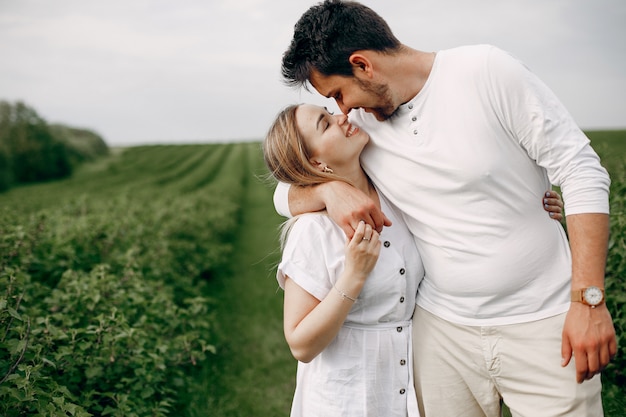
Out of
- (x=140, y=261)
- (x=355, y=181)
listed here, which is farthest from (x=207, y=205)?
(x=355, y=181)

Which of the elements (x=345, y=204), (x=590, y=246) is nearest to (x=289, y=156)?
(x=345, y=204)

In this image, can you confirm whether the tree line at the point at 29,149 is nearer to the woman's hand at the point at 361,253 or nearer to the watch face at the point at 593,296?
the woman's hand at the point at 361,253

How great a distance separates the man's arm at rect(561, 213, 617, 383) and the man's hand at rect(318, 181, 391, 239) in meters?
0.78

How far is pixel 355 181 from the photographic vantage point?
2668 mm

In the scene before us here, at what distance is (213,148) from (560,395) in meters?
60.5

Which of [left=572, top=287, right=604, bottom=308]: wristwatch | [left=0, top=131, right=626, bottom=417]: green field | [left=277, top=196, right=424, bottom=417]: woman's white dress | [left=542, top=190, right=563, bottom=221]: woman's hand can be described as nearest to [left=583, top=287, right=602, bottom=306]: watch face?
[left=572, top=287, right=604, bottom=308]: wristwatch

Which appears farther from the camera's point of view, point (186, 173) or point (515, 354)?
point (186, 173)

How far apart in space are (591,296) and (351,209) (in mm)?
970

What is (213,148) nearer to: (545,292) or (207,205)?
(207,205)

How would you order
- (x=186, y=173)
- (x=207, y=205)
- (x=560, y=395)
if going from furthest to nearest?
(x=186, y=173) < (x=207, y=205) < (x=560, y=395)

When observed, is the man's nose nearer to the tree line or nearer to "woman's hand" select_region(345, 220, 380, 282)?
"woman's hand" select_region(345, 220, 380, 282)

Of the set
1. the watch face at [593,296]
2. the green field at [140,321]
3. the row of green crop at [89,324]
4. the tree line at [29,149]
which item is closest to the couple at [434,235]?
the watch face at [593,296]

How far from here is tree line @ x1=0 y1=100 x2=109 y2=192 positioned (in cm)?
3817

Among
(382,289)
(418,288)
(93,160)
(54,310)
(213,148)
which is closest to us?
(382,289)
